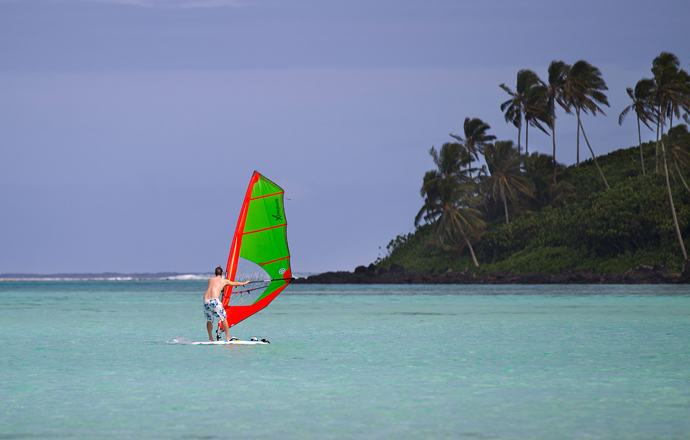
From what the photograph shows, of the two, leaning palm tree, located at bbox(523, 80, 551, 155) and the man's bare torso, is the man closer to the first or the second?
the man's bare torso

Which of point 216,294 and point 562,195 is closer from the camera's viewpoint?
point 216,294

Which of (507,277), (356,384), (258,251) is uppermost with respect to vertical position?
(507,277)

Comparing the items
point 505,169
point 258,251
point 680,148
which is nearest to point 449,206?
point 505,169

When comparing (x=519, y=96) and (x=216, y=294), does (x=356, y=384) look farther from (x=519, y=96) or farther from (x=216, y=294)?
(x=519, y=96)

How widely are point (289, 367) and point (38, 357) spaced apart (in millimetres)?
5247

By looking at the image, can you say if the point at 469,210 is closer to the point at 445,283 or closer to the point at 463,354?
the point at 445,283

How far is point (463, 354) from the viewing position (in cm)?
1549

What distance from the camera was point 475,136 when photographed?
3100 inches

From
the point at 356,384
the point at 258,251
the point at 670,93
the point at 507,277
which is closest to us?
the point at 356,384

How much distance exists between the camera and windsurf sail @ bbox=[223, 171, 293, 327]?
17.3 m

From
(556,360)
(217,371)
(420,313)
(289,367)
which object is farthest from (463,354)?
(420,313)

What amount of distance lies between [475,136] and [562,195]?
9.94 metres

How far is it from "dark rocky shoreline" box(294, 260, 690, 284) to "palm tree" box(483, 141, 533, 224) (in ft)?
22.3

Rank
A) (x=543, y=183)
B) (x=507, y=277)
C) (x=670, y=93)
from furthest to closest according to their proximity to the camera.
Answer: (x=543, y=183) → (x=507, y=277) → (x=670, y=93)
